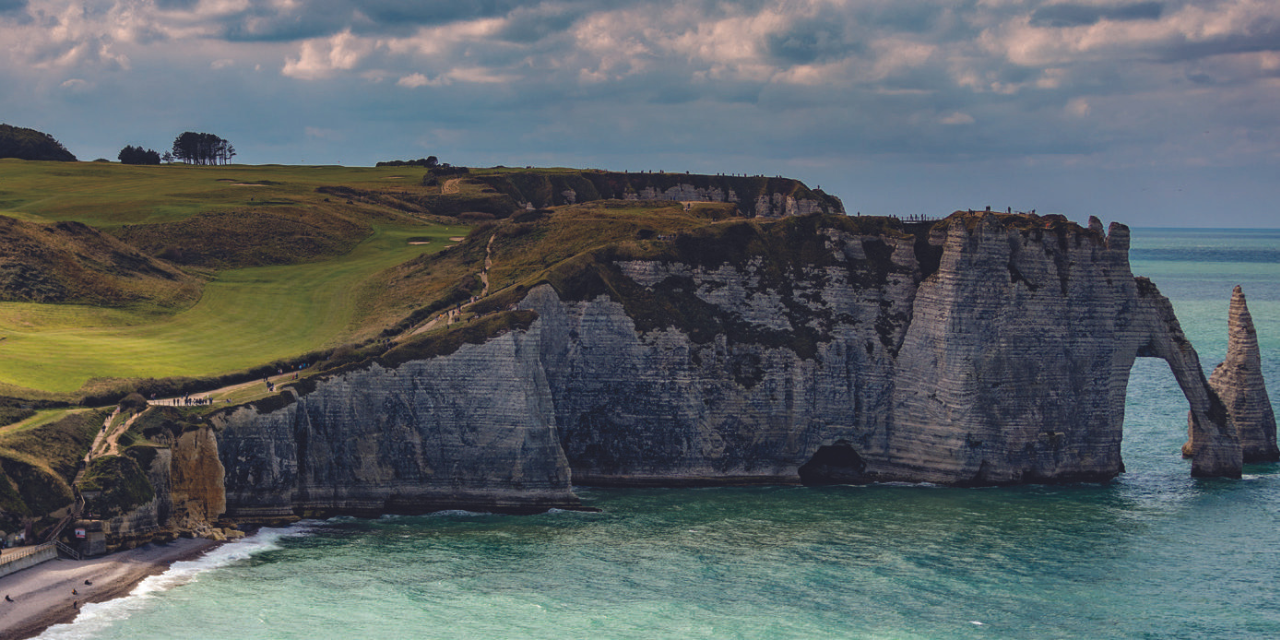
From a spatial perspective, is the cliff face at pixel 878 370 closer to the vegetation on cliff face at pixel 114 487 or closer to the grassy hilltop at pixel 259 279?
the grassy hilltop at pixel 259 279

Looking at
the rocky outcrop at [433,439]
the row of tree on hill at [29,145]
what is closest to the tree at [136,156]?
the row of tree on hill at [29,145]

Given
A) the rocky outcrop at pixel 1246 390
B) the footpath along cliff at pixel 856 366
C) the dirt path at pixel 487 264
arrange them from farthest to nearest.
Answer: the dirt path at pixel 487 264
the rocky outcrop at pixel 1246 390
the footpath along cliff at pixel 856 366

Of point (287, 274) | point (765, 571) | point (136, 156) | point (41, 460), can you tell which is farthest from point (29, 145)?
point (765, 571)

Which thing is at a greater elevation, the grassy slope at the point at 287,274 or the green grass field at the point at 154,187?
the green grass field at the point at 154,187

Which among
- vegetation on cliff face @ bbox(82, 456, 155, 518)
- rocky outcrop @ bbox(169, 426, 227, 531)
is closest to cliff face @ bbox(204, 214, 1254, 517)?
rocky outcrop @ bbox(169, 426, 227, 531)

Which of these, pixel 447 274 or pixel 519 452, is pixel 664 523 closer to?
pixel 519 452

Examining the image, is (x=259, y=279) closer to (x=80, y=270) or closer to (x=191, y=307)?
(x=191, y=307)
